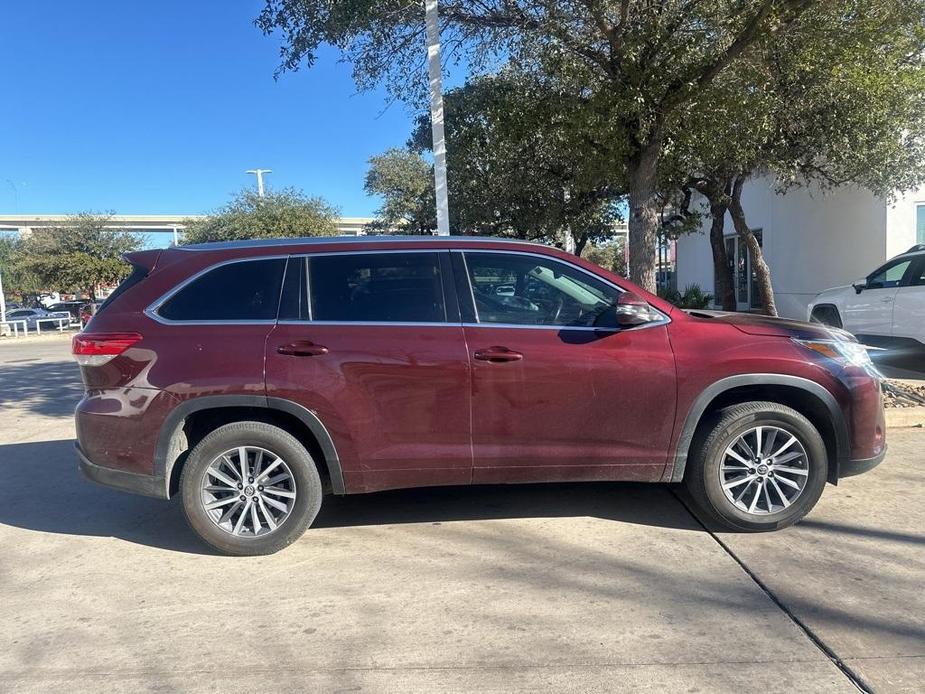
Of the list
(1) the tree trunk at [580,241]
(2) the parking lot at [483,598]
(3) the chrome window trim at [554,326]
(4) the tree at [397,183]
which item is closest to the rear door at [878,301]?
(2) the parking lot at [483,598]

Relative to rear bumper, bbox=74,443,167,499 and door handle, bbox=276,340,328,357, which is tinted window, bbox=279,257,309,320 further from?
rear bumper, bbox=74,443,167,499

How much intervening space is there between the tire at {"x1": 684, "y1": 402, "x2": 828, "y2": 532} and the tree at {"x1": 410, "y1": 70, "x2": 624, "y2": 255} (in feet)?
16.3

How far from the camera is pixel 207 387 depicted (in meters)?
3.99

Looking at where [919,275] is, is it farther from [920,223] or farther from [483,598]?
[483,598]

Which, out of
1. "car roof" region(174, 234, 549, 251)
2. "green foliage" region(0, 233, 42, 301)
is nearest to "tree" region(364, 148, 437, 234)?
→ "car roof" region(174, 234, 549, 251)

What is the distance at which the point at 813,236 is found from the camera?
635 inches

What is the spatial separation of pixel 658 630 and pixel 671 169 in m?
7.96

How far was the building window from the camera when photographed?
14.1 meters

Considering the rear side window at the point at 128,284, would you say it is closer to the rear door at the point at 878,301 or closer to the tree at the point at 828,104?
the tree at the point at 828,104

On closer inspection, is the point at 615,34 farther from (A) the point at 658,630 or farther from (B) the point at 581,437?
(A) the point at 658,630

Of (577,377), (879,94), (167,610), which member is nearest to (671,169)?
(879,94)

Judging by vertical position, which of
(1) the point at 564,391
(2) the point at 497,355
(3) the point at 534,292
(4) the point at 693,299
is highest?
(3) the point at 534,292

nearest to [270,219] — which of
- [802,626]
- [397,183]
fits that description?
[397,183]

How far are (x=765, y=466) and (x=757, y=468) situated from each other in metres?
0.05
